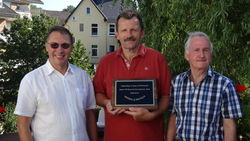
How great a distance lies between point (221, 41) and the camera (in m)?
4.84

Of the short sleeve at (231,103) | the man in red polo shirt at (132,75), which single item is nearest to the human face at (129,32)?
the man in red polo shirt at (132,75)

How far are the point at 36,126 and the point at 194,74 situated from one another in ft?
4.04

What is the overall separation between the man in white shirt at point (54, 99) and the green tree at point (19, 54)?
48.9ft

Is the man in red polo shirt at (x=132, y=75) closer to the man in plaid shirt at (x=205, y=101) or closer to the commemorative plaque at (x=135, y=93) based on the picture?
the commemorative plaque at (x=135, y=93)

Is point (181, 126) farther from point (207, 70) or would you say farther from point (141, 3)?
point (141, 3)

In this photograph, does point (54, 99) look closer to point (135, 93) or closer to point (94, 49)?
point (135, 93)

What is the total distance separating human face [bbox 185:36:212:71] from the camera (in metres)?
2.85

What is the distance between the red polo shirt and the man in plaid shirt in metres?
0.34

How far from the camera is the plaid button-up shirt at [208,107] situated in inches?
111

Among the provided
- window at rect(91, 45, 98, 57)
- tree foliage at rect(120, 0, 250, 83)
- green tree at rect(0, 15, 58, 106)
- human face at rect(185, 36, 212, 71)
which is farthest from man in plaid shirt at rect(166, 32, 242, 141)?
window at rect(91, 45, 98, 57)

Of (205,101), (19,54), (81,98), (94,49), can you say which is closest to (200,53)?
(205,101)

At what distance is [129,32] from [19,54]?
15928mm

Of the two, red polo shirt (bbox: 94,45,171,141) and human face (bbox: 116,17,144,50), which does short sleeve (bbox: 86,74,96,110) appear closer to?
red polo shirt (bbox: 94,45,171,141)

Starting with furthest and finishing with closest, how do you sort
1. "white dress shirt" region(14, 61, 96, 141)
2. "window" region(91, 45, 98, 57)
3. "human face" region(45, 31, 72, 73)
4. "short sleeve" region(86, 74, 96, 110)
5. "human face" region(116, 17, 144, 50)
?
"window" region(91, 45, 98, 57) < "short sleeve" region(86, 74, 96, 110) < "human face" region(116, 17, 144, 50) < "human face" region(45, 31, 72, 73) < "white dress shirt" region(14, 61, 96, 141)
